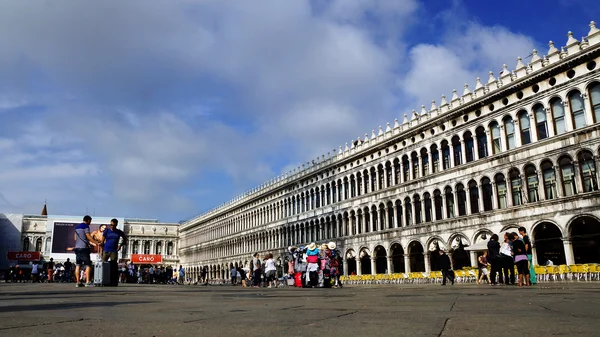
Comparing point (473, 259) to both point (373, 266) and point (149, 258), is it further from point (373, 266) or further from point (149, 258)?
point (149, 258)

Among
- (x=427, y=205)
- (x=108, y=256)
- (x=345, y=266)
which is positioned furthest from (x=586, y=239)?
(x=108, y=256)

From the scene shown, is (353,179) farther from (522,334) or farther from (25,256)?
(25,256)

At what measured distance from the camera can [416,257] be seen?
3875 cm

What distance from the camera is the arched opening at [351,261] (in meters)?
45.2

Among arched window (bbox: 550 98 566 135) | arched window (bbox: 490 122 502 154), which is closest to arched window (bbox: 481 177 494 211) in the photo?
arched window (bbox: 490 122 502 154)

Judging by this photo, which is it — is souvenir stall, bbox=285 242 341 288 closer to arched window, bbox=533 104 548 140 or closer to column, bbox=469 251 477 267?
column, bbox=469 251 477 267

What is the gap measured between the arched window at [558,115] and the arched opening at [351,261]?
2155 centimetres

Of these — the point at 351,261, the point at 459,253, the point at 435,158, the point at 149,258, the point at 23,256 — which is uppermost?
the point at 435,158

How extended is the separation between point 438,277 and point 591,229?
897cm

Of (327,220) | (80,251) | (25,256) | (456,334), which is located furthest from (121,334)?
(25,256)

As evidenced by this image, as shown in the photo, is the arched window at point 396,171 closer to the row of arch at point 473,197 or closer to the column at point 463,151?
the row of arch at point 473,197

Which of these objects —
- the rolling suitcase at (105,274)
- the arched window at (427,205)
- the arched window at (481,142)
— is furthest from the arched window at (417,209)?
the rolling suitcase at (105,274)

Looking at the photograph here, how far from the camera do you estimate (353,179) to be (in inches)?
1837

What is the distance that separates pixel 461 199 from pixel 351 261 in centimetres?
1444
